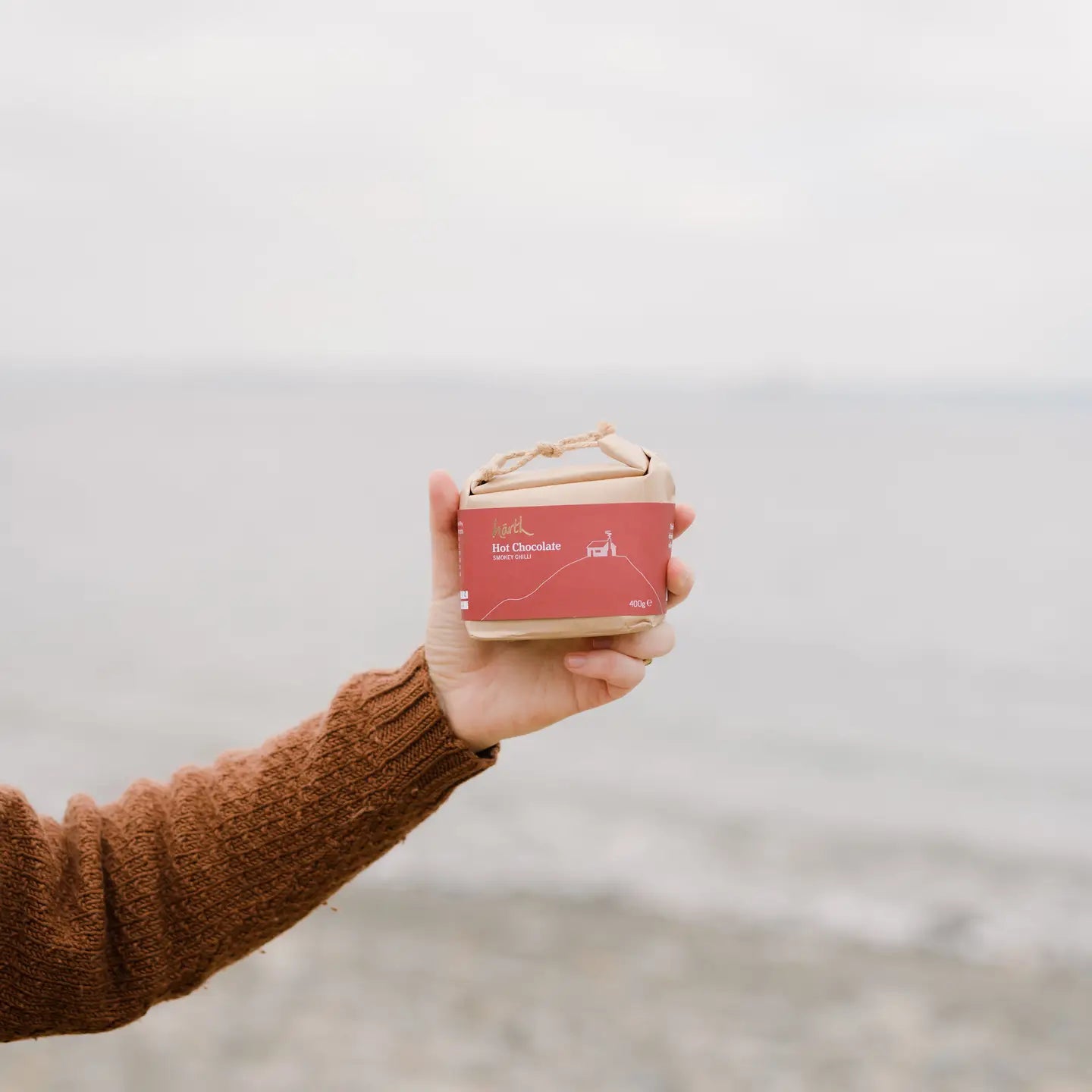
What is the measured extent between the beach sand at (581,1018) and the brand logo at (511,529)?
2186 mm

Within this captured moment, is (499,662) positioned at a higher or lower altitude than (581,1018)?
higher

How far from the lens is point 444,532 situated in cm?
109

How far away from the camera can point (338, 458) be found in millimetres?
12344

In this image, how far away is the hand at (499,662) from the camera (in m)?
1.06

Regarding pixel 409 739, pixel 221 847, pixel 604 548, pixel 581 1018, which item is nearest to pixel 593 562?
pixel 604 548

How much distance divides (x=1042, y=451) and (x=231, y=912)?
38.7ft

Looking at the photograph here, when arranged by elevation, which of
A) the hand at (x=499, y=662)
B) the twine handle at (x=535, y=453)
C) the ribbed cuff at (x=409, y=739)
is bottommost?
the ribbed cuff at (x=409, y=739)

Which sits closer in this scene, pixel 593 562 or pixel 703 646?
pixel 593 562

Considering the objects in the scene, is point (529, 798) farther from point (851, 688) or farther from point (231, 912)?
point (231, 912)

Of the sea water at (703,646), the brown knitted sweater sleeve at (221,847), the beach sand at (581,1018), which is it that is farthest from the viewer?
the sea water at (703,646)

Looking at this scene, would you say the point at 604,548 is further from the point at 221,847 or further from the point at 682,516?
the point at 221,847

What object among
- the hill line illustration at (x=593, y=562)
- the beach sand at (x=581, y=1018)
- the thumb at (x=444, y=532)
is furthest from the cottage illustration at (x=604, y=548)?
the beach sand at (x=581, y=1018)

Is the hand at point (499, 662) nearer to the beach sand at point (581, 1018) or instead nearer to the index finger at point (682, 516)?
the index finger at point (682, 516)

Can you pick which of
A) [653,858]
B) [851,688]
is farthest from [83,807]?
[851,688]
